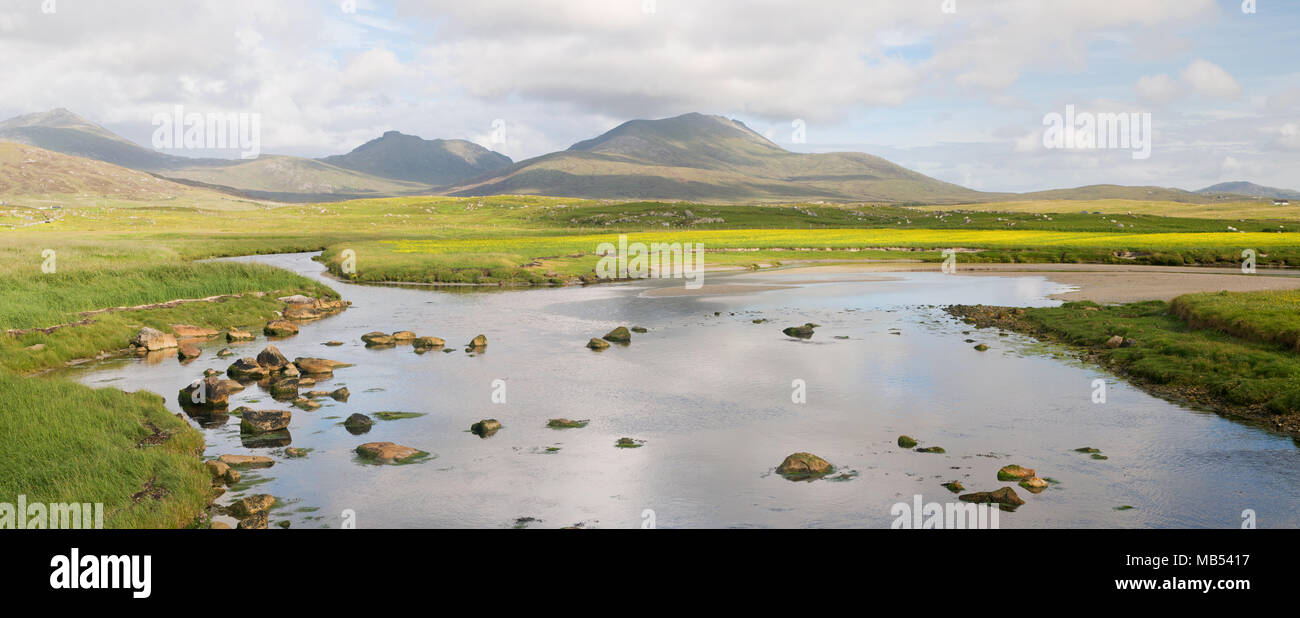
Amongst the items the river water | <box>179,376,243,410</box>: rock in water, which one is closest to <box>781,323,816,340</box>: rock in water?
the river water

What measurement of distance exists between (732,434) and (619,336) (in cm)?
1505

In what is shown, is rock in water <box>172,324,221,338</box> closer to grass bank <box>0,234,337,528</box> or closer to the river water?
grass bank <box>0,234,337,528</box>

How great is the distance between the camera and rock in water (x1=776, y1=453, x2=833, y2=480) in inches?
695

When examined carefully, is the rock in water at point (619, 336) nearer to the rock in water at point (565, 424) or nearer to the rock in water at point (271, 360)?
the rock in water at point (565, 424)

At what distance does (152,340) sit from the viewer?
34.0 meters

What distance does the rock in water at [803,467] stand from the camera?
1764 cm

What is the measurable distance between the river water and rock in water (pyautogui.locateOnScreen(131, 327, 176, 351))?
184cm

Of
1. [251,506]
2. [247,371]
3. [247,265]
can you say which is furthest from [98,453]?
[247,265]

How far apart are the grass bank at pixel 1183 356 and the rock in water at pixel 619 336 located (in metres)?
17.8

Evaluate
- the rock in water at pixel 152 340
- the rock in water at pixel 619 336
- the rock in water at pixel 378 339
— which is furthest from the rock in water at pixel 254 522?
the rock in water at pixel 152 340
